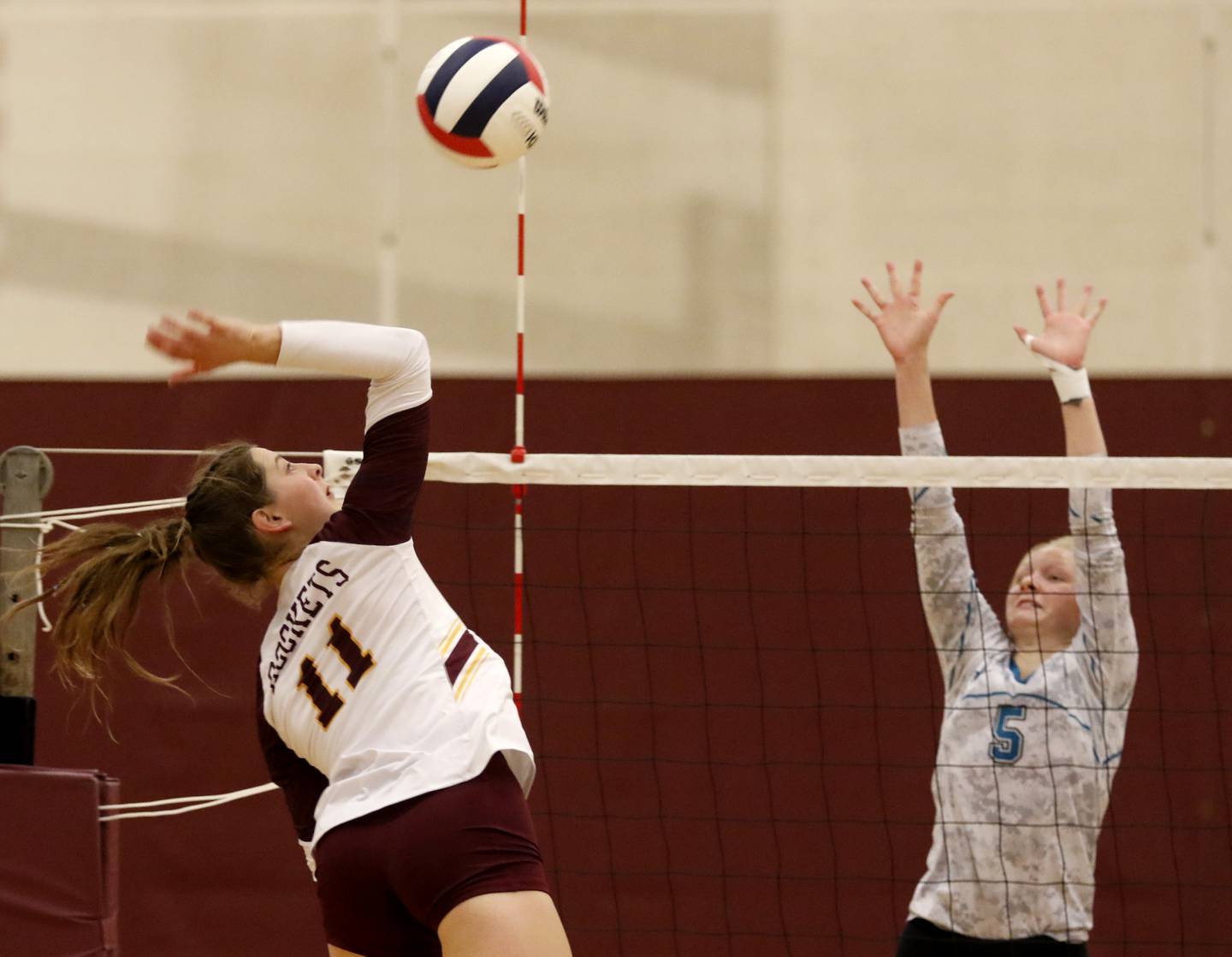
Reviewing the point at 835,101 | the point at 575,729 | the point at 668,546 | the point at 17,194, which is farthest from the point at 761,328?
the point at 17,194

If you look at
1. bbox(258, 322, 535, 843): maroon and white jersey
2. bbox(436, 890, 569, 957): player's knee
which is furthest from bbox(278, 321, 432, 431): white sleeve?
bbox(436, 890, 569, 957): player's knee

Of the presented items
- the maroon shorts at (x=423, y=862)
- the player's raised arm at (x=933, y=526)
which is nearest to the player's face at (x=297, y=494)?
the maroon shorts at (x=423, y=862)

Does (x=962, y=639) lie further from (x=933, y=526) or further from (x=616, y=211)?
(x=616, y=211)

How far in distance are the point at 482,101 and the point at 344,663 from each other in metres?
1.35

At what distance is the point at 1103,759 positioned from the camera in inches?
122

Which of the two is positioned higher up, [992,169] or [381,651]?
[992,169]

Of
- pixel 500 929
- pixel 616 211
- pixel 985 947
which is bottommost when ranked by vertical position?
pixel 985 947

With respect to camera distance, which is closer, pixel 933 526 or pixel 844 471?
pixel 933 526

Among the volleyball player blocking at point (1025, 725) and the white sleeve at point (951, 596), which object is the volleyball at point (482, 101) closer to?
the volleyball player blocking at point (1025, 725)

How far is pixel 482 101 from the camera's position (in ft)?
10.4

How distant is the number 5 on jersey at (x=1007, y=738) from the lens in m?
3.10

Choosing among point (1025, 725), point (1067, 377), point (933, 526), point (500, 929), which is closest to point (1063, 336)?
point (1067, 377)

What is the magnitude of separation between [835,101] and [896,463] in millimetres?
3725

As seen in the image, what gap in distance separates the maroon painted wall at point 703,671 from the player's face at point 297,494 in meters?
2.17
